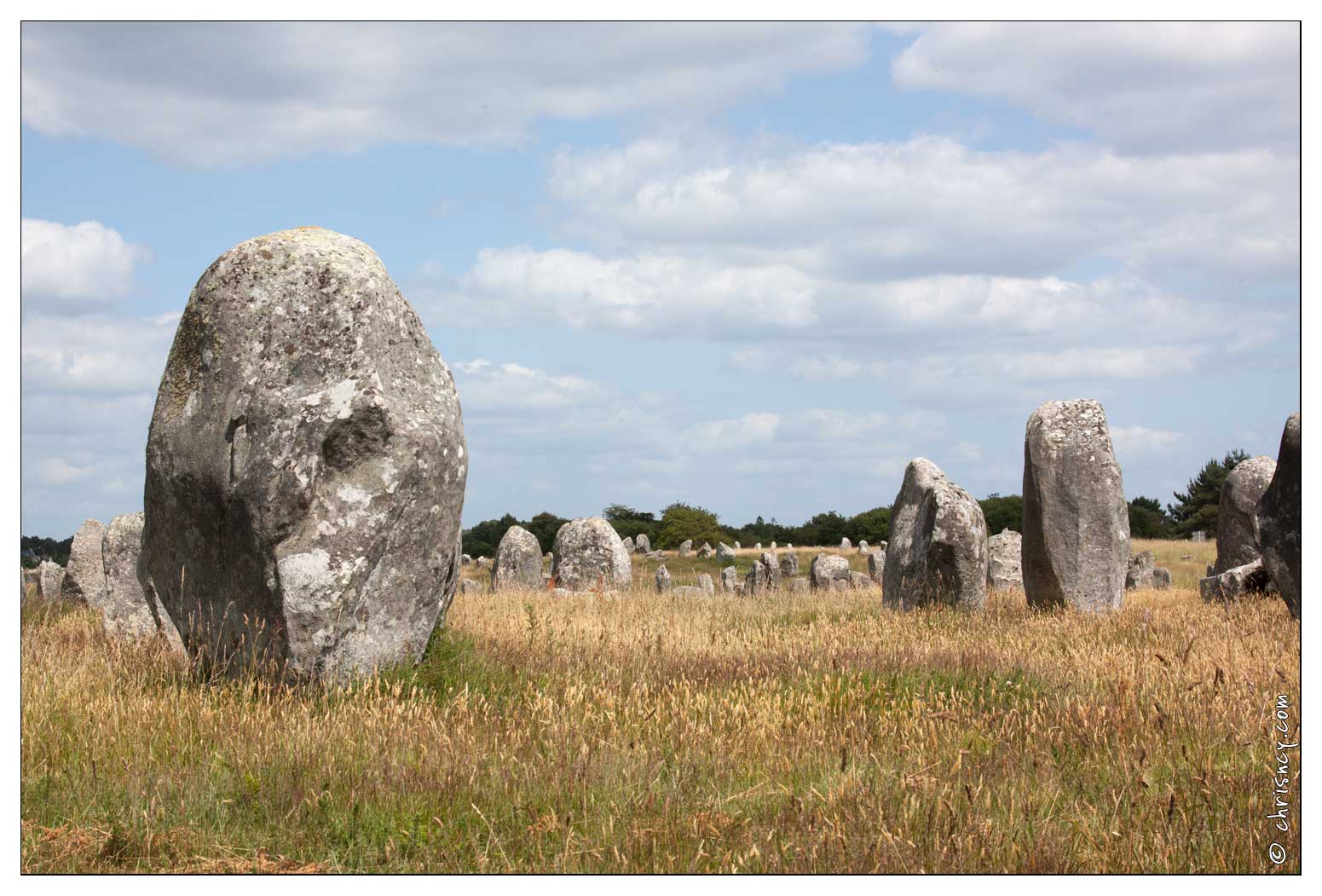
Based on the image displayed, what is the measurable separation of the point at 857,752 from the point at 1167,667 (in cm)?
326

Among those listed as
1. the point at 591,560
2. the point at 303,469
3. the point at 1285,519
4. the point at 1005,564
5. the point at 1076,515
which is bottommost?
the point at 1005,564

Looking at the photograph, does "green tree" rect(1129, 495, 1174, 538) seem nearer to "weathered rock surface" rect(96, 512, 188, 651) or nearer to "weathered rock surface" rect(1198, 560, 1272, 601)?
"weathered rock surface" rect(1198, 560, 1272, 601)

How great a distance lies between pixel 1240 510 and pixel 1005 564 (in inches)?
214

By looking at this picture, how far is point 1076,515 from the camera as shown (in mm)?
14922

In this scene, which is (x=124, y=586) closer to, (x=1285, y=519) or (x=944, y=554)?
(x=944, y=554)

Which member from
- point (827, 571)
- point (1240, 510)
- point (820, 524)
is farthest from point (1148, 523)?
point (1240, 510)

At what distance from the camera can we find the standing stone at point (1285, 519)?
1027 cm

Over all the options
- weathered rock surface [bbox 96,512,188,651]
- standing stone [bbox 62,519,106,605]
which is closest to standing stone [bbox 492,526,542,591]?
standing stone [bbox 62,519,106,605]

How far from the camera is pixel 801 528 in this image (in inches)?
2180

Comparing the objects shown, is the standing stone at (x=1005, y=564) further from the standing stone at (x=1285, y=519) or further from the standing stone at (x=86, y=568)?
the standing stone at (x=86, y=568)

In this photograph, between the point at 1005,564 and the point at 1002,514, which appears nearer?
the point at 1005,564

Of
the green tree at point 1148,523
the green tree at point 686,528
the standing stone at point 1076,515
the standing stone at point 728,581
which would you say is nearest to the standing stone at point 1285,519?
the standing stone at point 1076,515

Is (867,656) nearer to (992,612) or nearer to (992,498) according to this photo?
(992,612)

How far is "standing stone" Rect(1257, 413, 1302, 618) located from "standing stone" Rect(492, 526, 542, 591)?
49.2ft
